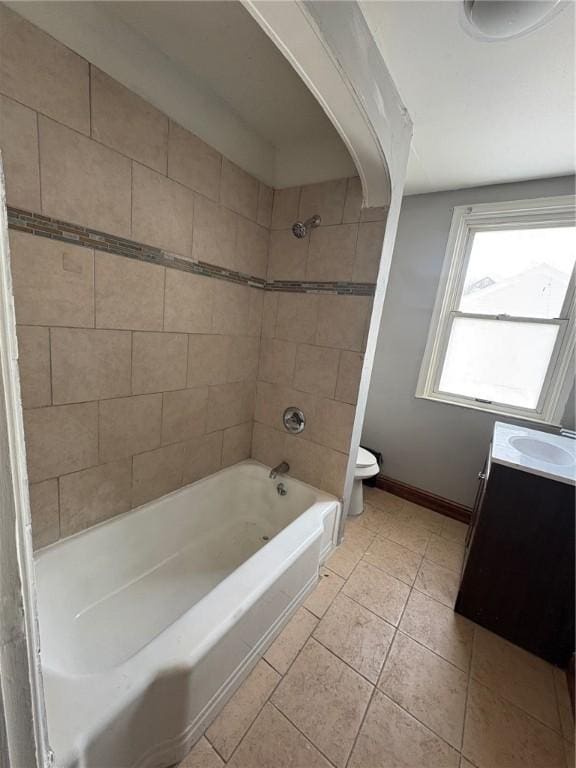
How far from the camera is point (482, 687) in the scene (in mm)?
1186

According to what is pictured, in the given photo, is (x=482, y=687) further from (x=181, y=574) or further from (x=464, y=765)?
(x=181, y=574)

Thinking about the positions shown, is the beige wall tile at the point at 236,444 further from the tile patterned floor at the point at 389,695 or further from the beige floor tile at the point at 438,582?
the beige floor tile at the point at 438,582

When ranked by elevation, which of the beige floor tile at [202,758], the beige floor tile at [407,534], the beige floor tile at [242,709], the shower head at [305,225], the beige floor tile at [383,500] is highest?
the shower head at [305,225]

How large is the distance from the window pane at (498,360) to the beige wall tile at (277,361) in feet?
3.86

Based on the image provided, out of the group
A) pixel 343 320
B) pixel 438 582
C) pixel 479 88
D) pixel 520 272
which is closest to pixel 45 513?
pixel 343 320

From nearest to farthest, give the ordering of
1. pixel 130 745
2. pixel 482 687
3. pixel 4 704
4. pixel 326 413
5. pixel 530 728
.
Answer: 1. pixel 4 704
2. pixel 130 745
3. pixel 530 728
4. pixel 482 687
5. pixel 326 413

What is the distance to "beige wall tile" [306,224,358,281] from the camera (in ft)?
5.16

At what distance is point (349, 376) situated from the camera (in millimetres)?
1643

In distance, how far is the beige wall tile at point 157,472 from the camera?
1.48 metres

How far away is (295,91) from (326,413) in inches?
59.5

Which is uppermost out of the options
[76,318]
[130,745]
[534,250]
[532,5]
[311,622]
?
[532,5]

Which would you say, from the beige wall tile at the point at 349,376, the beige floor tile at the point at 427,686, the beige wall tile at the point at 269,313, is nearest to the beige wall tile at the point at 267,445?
the beige wall tile at the point at 349,376

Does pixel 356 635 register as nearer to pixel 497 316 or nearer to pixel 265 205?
pixel 497 316

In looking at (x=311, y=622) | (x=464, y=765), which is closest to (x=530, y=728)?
(x=464, y=765)
